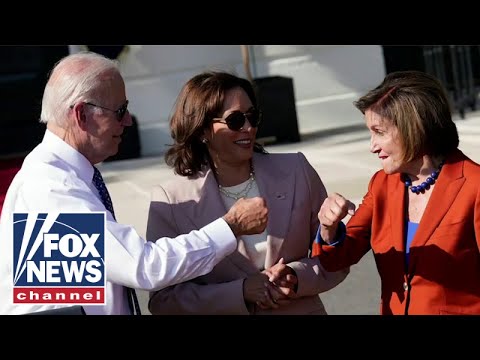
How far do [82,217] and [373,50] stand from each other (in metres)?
11.2

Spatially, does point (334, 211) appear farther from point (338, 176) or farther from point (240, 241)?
point (338, 176)

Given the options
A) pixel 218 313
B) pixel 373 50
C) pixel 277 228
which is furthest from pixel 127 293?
pixel 373 50

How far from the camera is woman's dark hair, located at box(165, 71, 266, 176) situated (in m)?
3.41

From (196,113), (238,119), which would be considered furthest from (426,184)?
(196,113)

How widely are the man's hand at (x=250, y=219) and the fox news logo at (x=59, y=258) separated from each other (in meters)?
0.39

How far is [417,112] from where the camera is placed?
3.03m

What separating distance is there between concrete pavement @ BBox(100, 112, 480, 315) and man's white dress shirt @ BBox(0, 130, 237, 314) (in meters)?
2.84


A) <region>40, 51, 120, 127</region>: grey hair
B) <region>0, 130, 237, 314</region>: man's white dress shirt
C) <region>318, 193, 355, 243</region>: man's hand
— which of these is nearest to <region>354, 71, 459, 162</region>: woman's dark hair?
<region>318, 193, 355, 243</region>: man's hand

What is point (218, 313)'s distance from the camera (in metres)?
3.37

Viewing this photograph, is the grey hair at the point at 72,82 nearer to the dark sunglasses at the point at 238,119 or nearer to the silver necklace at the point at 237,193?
the dark sunglasses at the point at 238,119

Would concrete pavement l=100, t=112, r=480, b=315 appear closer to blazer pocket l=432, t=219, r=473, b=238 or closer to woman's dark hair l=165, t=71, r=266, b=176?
woman's dark hair l=165, t=71, r=266, b=176

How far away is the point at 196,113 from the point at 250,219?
512 millimetres

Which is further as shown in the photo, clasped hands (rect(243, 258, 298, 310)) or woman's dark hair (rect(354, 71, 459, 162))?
clasped hands (rect(243, 258, 298, 310))
